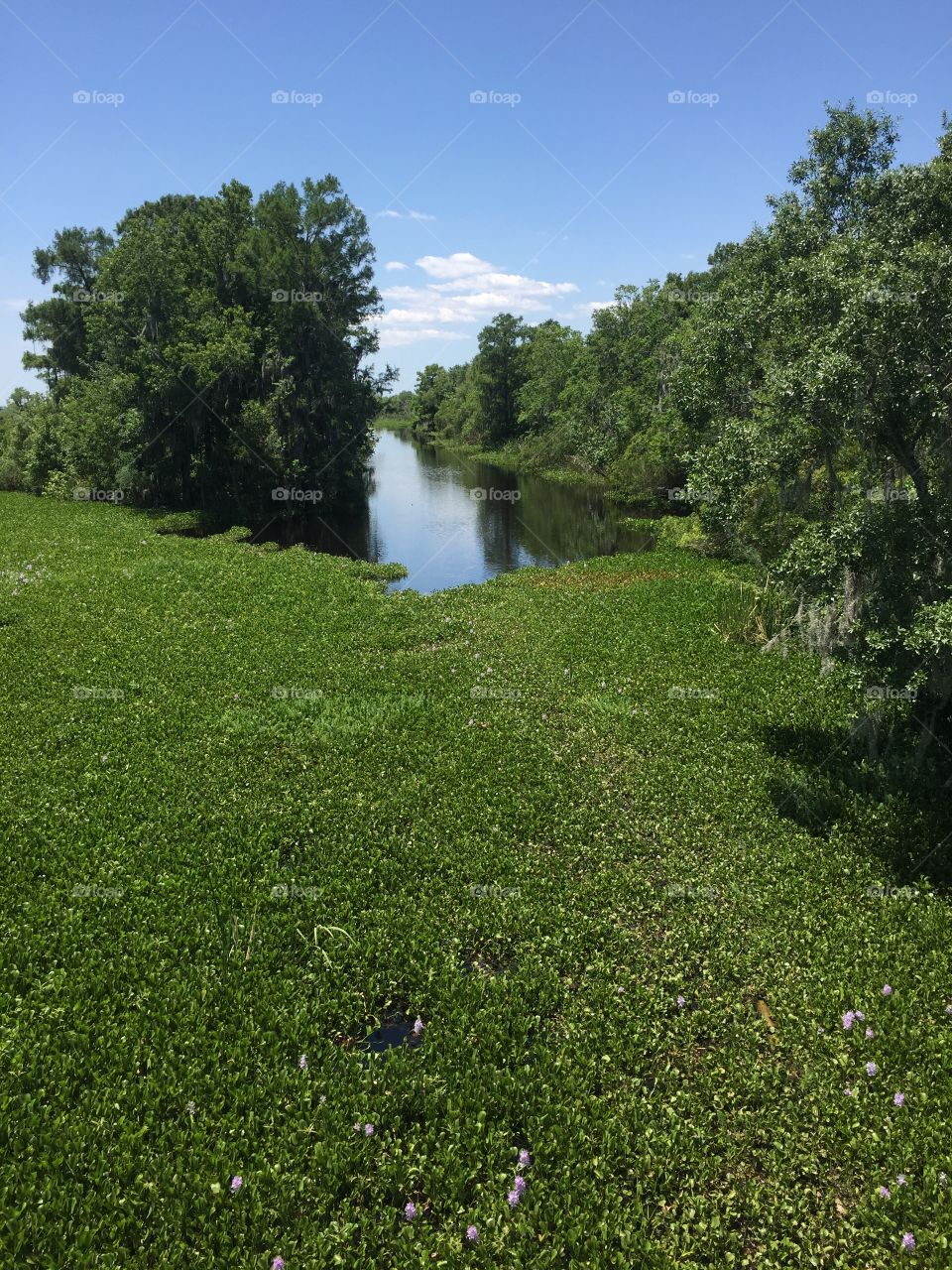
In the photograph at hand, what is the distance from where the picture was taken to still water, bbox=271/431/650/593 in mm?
34406

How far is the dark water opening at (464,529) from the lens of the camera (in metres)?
34.6

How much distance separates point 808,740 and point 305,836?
8.98 meters

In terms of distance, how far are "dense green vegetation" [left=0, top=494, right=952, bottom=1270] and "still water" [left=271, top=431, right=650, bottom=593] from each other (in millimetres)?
15937

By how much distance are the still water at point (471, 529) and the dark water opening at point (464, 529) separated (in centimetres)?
6

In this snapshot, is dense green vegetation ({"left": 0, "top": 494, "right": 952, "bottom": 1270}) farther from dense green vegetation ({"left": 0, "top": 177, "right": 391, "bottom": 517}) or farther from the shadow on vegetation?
dense green vegetation ({"left": 0, "top": 177, "right": 391, "bottom": 517})

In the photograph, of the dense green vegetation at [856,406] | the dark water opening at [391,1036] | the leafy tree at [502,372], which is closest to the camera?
the dark water opening at [391,1036]

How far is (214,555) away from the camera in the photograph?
27.9 meters

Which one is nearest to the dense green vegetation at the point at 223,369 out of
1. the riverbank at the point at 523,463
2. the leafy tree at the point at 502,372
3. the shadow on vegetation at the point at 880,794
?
the riverbank at the point at 523,463

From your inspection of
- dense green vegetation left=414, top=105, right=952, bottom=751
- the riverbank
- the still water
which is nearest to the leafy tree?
the riverbank

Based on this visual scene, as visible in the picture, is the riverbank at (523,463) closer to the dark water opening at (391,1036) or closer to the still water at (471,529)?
the still water at (471,529)

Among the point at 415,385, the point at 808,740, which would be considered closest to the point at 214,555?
the point at 808,740

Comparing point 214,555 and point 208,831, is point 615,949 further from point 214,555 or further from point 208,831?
point 214,555

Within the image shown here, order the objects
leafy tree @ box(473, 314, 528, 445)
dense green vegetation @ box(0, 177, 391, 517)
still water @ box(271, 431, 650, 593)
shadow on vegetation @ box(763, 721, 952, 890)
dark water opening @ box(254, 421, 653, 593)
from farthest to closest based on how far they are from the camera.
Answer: leafy tree @ box(473, 314, 528, 445) < dense green vegetation @ box(0, 177, 391, 517) < dark water opening @ box(254, 421, 653, 593) < still water @ box(271, 431, 650, 593) < shadow on vegetation @ box(763, 721, 952, 890)

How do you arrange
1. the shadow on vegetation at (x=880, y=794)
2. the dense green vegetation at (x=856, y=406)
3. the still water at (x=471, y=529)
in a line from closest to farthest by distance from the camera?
the dense green vegetation at (x=856, y=406) < the shadow on vegetation at (x=880, y=794) < the still water at (x=471, y=529)
